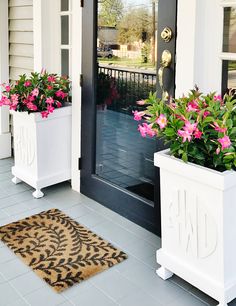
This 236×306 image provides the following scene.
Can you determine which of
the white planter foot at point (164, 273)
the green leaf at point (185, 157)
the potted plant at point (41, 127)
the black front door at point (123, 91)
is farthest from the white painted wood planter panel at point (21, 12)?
the white planter foot at point (164, 273)

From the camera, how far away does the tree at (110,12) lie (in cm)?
299

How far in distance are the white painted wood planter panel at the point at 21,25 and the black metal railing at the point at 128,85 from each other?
1.20 m

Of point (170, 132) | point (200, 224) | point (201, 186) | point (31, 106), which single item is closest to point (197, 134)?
point (170, 132)

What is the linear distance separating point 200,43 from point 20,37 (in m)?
2.38

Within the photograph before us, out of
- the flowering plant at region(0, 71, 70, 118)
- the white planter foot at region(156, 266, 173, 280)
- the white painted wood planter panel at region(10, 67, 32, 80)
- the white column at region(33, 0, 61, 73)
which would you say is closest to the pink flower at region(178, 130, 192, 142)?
the white planter foot at region(156, 266, 173, 280)

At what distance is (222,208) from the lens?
6.31 ft

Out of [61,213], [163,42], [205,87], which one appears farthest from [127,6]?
[61,213]

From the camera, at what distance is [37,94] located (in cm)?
325

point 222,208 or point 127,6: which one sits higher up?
point 127,6

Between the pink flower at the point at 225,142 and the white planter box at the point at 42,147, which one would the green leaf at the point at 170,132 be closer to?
the pink flower at the point at 225,142

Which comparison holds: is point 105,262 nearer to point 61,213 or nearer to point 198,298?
point 198,298

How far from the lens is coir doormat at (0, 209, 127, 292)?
7.77ft

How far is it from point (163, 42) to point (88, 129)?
105cm

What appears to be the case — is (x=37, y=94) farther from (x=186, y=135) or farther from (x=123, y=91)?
(x=186, y=135)
